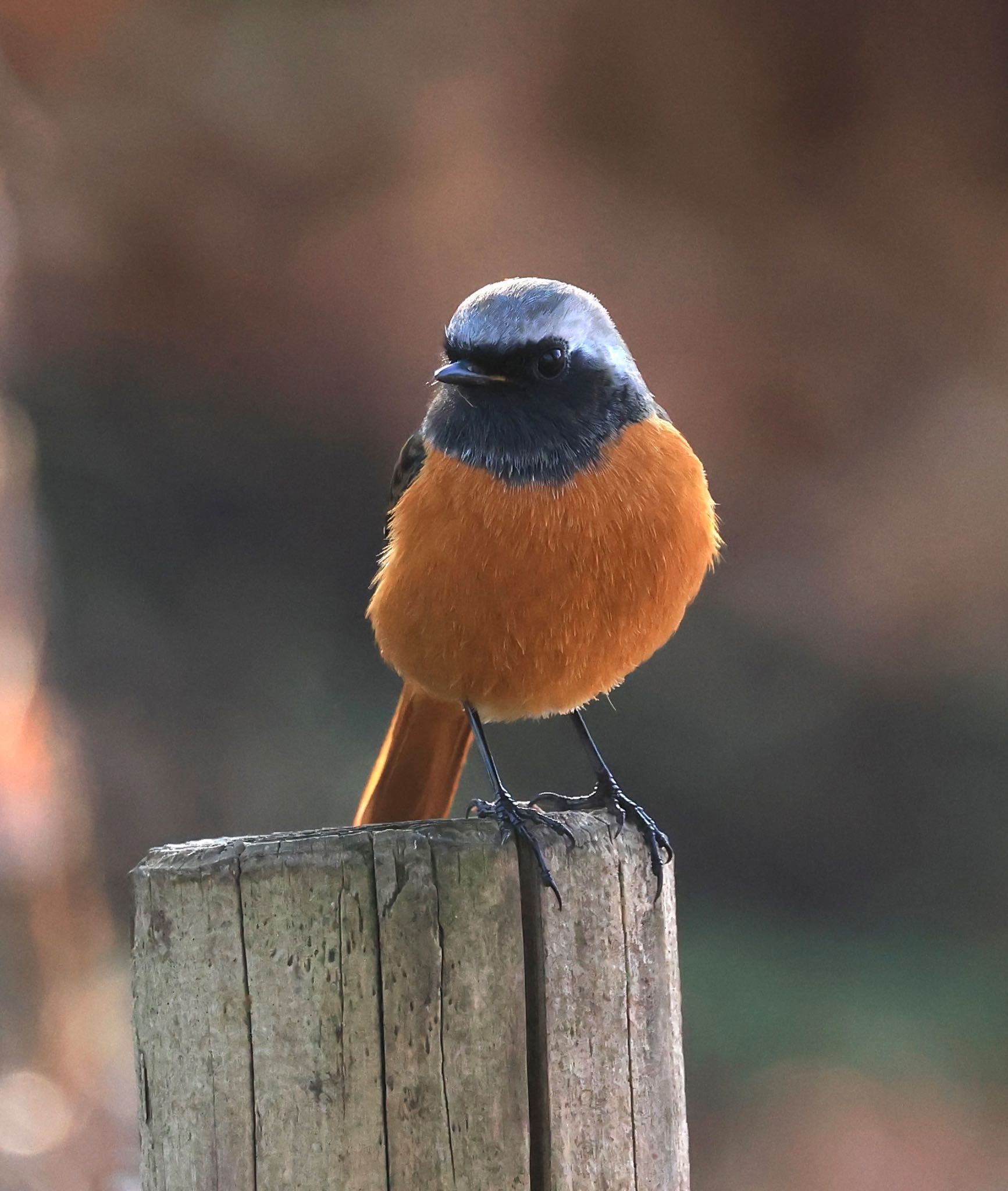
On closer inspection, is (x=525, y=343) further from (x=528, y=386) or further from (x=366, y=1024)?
(x=366, y=1024)

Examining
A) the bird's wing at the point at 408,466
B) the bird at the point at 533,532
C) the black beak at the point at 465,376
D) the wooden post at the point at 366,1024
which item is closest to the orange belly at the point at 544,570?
the bird at the point at 533,532

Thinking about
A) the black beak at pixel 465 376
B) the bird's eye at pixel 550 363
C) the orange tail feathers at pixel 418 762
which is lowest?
the orange tail feathers at pixel 418 762

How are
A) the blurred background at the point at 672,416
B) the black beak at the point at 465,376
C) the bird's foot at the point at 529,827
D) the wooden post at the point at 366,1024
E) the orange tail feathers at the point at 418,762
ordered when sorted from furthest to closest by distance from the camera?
the blurred background at the point at 672,416
the orange tail feathers at the point at 418,762
the black beak at the point at 465,376
the bird's foot at the point at 529,827
the wooden post at the point at 366,1024

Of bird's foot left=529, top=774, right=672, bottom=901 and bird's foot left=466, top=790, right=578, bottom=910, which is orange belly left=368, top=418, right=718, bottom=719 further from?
bird's foot left=466, top=790, right=578, bottom=910

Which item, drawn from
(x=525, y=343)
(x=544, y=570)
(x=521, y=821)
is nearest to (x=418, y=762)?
(x=544, y=570)

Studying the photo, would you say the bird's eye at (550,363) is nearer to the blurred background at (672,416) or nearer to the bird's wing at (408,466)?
the bird's wing at (408,466)

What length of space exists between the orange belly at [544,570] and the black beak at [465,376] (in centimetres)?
23

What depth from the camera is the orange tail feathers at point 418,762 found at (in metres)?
4.21

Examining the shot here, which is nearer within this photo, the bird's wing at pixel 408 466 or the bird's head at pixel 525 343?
the bird's head at pixel 525 343

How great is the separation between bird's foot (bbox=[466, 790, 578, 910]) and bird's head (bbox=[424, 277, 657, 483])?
1234mm

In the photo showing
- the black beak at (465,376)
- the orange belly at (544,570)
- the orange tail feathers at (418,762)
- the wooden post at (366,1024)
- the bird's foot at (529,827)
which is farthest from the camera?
the orange tail feathers at (418,762)

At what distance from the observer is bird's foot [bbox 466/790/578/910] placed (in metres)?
2.47

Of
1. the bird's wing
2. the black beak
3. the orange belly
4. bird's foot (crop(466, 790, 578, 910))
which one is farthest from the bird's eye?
bird's foot (crop(466, 790, 578, 910))

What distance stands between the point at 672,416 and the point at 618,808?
6.20 meters
